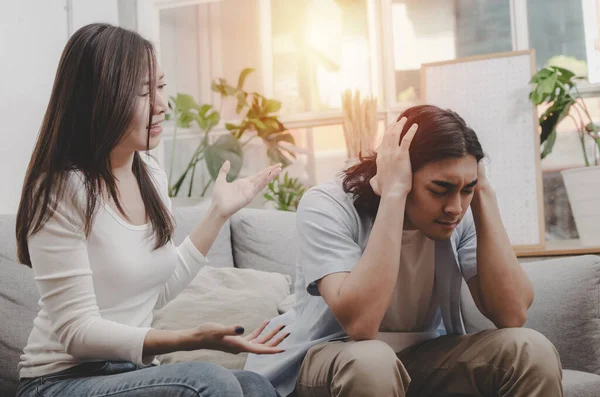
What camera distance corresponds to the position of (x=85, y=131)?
1167 mm

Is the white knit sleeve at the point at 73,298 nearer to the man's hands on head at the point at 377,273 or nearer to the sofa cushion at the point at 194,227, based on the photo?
the man's hands on head at the point at 377,273

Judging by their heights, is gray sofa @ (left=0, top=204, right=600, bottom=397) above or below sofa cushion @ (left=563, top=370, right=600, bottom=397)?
above

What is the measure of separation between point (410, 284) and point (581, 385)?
1.47 ft

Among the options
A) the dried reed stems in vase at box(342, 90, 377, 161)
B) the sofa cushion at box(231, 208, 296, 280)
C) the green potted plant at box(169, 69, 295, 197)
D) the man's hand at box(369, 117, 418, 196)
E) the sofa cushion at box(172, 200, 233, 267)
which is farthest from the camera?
the green potted plant at box(169, 69, 295, 197)

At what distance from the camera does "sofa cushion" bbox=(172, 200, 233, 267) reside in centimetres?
216

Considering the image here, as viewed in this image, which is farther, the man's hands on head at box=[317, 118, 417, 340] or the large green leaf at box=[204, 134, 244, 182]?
the large green leaf at box=[204, 134, 244, 182]

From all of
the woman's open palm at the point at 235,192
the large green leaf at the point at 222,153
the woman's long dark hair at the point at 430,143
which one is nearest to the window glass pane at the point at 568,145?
the large green leaf at the point at 222,153

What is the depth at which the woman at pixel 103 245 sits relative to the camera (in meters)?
1.05

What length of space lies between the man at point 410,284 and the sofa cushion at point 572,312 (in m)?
0.26

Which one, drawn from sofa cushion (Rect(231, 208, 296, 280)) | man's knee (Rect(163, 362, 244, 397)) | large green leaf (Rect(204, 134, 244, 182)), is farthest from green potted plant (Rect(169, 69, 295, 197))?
man's knee (Rect(163, 362, 244, 397))

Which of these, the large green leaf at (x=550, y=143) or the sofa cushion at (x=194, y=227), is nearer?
the sofa cushion at (x=194, y=227)

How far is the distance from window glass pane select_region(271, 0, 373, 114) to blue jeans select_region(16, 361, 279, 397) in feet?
7.59

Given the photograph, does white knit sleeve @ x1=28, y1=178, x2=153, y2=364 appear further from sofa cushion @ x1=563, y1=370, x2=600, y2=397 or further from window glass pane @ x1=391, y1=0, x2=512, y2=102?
window glass pane @ x1=391, y1=0, x2=512, y2=102

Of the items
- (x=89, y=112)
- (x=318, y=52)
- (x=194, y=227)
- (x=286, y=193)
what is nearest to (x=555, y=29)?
(x=318, y=52)
